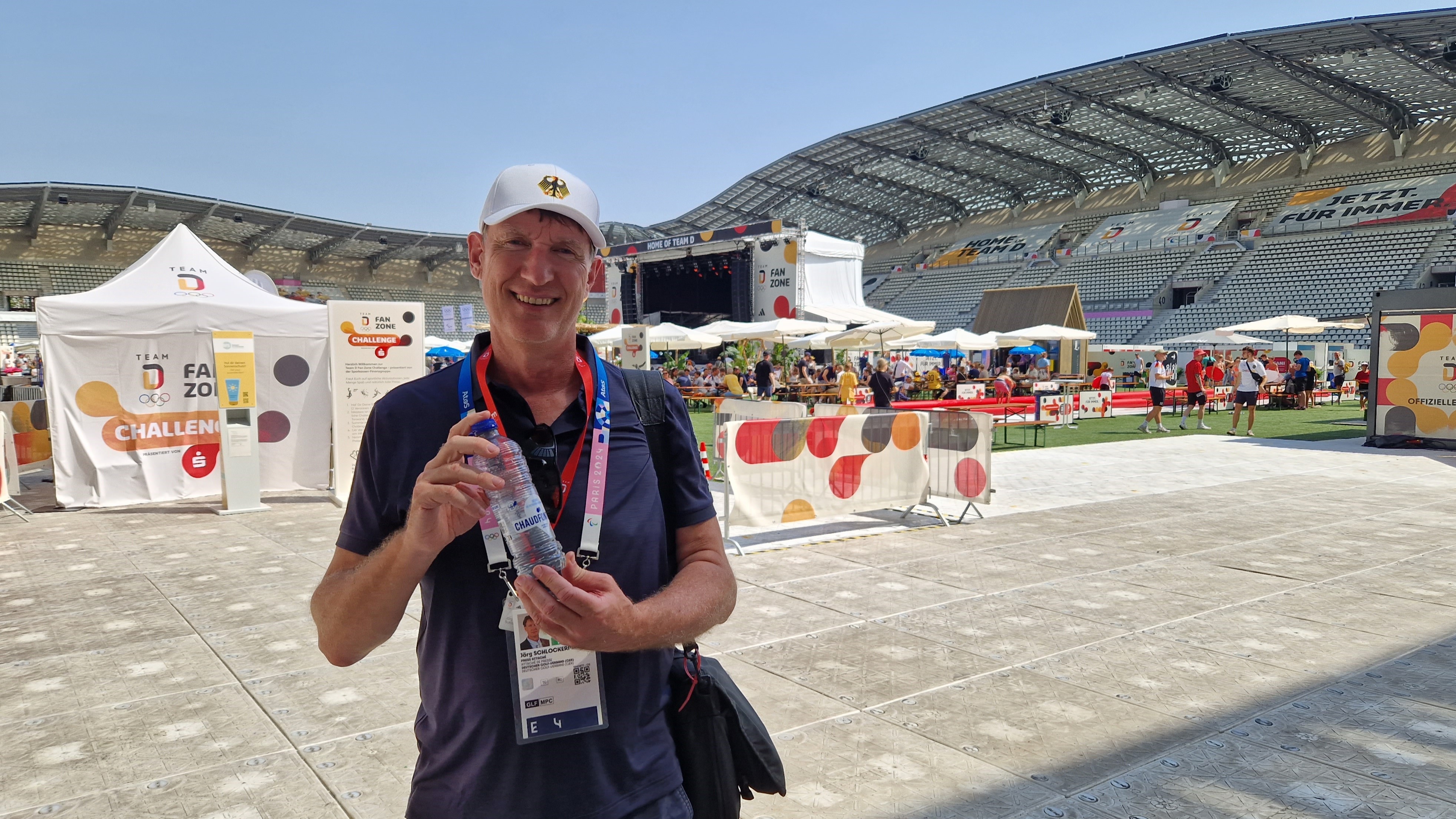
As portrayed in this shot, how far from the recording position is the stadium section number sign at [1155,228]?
45656 millimetres

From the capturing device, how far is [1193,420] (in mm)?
21656

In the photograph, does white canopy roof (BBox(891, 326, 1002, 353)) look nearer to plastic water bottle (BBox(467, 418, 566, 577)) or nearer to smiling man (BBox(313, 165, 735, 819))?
smiling man (BBox(313, 165, 735, 819))

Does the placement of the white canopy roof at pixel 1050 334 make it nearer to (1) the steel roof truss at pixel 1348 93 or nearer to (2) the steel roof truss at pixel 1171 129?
(1) the steel roof truss at pixel 1348 93

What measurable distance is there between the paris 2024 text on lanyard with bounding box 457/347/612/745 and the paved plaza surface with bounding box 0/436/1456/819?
2013 mm

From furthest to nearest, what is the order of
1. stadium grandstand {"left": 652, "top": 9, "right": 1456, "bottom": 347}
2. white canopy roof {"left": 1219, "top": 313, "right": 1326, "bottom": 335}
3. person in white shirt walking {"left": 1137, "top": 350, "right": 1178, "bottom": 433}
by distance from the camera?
1. stadium grandstand {"left": 652, "top": 9, "right": 1456, "bottom": 347}
2. white canopy roof {"left": 1219, "top": 313, "right": 1326, "bottom": 335}
3. person in white shirt walking {"left": 1137, "top": 350, "right": 1178, "bottom": 433}

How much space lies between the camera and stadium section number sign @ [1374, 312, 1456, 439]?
14.1m

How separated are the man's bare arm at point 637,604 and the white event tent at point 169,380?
32.6 ft

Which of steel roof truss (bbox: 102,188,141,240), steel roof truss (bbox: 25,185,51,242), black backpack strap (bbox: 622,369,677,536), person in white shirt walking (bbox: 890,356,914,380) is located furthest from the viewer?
steel roof truss (bbox: 102,188,141,240)

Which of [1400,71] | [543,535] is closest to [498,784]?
[543,535]

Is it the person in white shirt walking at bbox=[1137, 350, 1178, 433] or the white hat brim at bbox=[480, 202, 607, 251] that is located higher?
the white hat brim at bbox=[480, 202, 607, 251]

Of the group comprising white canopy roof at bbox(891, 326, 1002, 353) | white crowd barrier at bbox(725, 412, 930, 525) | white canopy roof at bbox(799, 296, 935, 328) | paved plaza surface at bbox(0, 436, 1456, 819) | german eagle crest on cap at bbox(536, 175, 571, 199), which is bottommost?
paved plaza surface at bbox(0, 436, 1456, 819)

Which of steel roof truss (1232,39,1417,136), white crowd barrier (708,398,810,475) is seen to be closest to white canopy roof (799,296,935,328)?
steel roof truss (1232,39,1417,136)

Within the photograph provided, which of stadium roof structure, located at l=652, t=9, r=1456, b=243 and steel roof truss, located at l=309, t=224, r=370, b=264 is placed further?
steel roof truss, located at l=309, t=224, r=370, b=264

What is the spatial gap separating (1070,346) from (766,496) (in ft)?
84.4
